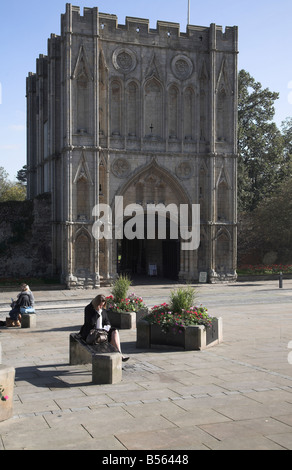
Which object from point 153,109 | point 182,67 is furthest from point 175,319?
point 182,67

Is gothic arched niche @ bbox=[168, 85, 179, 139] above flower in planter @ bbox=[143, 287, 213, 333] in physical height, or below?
above

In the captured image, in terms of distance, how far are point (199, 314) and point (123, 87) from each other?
21.6m

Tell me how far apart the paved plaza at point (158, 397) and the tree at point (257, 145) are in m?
31.1

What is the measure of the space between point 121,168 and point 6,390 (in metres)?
→ 24.9

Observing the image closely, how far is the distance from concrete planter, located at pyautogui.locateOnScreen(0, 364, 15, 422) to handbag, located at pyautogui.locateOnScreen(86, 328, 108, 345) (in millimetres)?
2623

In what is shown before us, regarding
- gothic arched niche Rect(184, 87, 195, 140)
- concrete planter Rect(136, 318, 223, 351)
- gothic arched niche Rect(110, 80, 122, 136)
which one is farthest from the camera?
gothic arched niche Rect(184, 87, 195, 140)

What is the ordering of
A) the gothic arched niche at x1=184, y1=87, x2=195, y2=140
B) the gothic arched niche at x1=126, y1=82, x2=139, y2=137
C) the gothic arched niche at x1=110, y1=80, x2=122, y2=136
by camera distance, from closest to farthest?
the gothic arched niche at x1=110, y1=80, x2=122, y2=136, the gothic arched niche at x1=126, y1=82, x2=139, y2=137, the gothic arched niche at x1=184, y1=87, x2=195, y2=140

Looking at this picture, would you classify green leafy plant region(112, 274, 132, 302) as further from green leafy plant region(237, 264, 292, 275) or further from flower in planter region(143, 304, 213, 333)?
green leafy plant region(237, 264, 292, 275)

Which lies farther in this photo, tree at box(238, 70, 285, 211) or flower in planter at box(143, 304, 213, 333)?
tree at box(238, 70, 285, 211)

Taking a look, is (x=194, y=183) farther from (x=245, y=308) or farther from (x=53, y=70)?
(x=245, y=308)

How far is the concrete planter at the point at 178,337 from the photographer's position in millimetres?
12148

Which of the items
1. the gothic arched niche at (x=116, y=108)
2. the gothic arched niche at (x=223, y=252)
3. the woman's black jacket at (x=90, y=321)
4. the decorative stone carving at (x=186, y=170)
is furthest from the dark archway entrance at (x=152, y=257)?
the woman's black jacket at (x=90, y=321)

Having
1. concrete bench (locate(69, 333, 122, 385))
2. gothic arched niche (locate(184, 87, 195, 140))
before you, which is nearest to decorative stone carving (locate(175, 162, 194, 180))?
gothic arched niche (locate(184, 87, 195, 140))

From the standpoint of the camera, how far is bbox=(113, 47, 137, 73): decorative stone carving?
31188 mm
